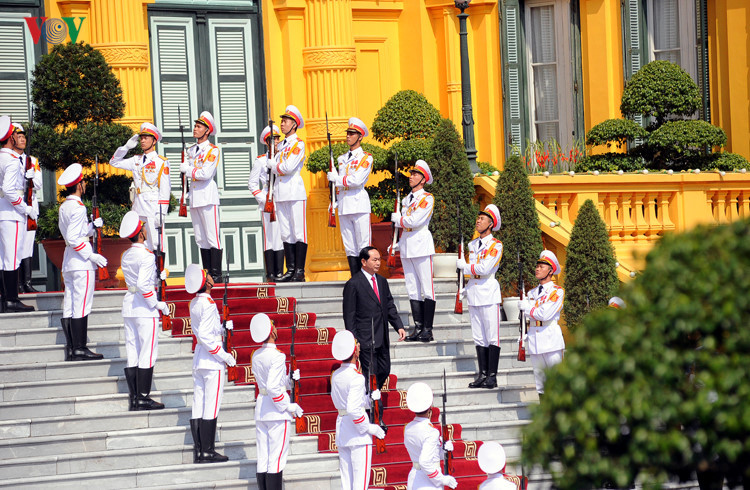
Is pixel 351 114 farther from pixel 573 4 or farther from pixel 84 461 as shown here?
pixel 84 461

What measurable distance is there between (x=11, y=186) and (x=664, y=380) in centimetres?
992

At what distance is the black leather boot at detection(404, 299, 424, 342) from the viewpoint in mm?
13305

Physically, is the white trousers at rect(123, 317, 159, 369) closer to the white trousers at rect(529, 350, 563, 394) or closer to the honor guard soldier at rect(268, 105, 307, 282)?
the honor guard soldier at rect(268, 105, 307, 282)

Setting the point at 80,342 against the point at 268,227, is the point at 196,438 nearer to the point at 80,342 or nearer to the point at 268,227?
the point at 80,342

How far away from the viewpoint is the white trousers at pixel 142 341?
11.4m

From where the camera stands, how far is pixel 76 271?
39.5 feet

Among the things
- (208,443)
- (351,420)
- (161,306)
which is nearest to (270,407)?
(351,420)

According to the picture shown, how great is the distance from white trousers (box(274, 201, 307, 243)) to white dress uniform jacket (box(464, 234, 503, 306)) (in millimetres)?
2509

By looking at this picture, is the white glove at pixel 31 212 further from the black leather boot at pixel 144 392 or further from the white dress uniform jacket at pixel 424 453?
the white dress uniform jacket at pixel 424 453

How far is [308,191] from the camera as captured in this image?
17.0 metres

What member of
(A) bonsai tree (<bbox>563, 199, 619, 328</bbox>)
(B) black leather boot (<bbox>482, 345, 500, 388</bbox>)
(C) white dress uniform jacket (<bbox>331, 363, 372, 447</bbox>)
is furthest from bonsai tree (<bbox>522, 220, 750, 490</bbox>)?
(A) bonsai tree (<bbox>563, 199, 619, 328</bbox>)

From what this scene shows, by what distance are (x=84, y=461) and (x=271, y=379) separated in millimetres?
2165

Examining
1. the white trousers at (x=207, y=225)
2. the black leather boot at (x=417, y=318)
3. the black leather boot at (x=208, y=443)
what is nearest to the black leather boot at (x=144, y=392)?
the black leather boot at (x=208, y=443)

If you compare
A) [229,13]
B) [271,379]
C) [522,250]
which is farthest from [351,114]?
[271,379]
